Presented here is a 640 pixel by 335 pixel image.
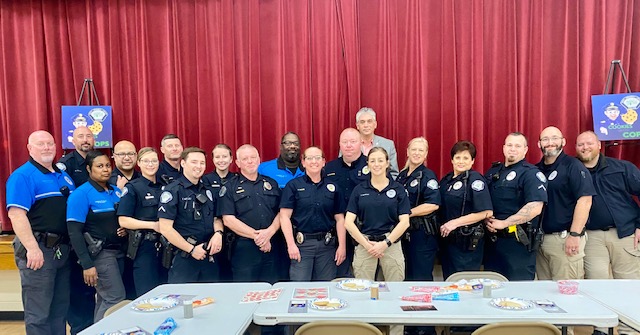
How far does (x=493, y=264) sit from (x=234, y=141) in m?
3.11

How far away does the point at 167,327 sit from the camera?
1.97 meters

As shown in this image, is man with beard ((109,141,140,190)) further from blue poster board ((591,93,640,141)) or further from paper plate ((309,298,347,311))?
blue poster board ((591,93,640,141))

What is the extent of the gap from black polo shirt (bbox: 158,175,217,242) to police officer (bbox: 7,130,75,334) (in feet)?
3.11

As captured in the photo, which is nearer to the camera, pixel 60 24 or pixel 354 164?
pixel 354 164

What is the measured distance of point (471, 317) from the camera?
206 centimetres

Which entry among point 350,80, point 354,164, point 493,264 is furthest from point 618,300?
point 350,80

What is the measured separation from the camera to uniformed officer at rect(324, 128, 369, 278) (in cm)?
368

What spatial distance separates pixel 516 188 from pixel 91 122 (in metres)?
4.50

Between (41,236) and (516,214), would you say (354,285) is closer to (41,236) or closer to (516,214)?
(516,214)

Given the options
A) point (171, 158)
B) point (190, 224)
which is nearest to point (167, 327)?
point (190, 224)

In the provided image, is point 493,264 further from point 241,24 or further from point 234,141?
point 241,24

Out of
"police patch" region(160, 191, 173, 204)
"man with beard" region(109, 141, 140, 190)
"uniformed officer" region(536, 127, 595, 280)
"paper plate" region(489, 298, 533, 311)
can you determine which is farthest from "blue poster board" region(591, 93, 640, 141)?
"man with beard" region(109, 141, 140, 190)

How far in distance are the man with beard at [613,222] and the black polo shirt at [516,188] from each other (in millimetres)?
630

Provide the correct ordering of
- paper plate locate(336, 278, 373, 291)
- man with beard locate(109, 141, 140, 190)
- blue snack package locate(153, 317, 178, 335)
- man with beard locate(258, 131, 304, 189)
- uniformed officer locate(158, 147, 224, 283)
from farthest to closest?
man with beard locate(258, 131, 304, 189) < man with beard locate(109, 141, 140, 190) < uniformed officer locate(158, 147, 224, 283) < paper plate locate(336, 278, 373, 291) < blue snack package locate(153, 317, 178, 335)
